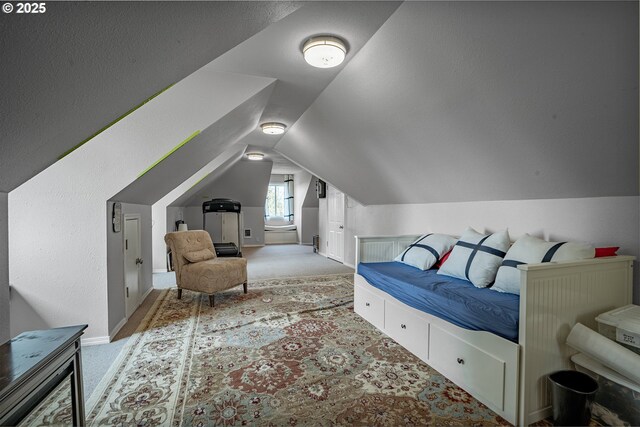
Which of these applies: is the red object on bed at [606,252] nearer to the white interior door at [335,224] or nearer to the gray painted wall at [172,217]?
the white interior door at [335,224]

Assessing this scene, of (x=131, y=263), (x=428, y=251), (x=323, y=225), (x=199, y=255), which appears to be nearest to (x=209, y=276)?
(x=199, y=255)

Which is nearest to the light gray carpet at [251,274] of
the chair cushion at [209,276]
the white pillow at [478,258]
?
the chair cushion at [209,276]

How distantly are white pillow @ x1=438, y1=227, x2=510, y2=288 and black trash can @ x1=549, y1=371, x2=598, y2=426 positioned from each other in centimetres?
73

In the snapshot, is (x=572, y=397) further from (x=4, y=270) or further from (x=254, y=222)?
(x=254, y=222)

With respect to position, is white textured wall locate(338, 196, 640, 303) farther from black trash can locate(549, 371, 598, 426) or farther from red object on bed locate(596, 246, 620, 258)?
black trash can locate(549, 371, 598, 426)

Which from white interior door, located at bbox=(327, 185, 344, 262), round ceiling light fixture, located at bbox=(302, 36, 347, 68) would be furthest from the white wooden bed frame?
white interior door, located at bbox=(327, 185, 344, 262)

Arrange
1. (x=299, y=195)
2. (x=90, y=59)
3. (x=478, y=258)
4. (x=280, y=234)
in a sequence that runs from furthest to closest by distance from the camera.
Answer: (x=280, y=234) < (x=299, y=195) < (x=478, y=258) < (x=90, y=59)

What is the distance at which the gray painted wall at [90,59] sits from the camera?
943 millimetres

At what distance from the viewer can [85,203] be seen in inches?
105

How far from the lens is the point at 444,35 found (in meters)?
1.85

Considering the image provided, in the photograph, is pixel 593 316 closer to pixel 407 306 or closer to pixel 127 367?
pixel 407 306

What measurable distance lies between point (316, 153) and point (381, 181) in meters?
1.17

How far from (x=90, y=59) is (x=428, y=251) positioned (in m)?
2.93

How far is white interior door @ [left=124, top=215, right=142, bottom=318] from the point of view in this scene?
3.28 m
